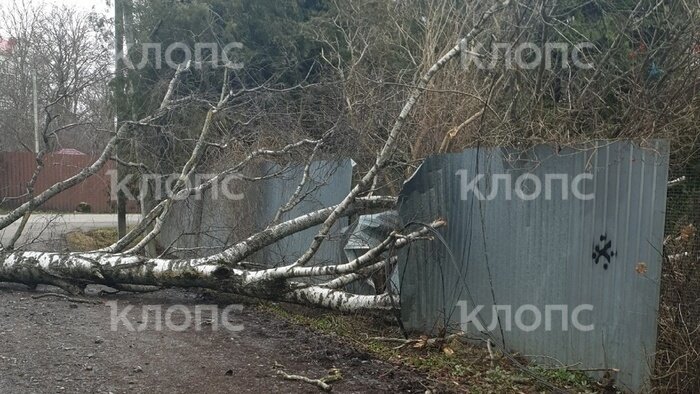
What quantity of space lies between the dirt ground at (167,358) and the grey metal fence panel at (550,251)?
97 cm

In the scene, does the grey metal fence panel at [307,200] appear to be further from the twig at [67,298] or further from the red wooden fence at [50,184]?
the red wooden fence at [50,184]

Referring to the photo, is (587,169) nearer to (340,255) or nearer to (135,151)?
(340,255)

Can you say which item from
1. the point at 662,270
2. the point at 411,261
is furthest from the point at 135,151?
the point at 662,270

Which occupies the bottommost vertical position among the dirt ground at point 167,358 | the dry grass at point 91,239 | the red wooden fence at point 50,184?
the dry grass at point 91,239

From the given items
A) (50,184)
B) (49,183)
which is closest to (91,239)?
(50,184)

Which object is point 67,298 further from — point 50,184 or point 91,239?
point 50,184

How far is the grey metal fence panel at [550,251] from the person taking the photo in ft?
12.2

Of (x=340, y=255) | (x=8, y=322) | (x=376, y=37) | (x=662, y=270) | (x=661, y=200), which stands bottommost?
(x=8, y=322)

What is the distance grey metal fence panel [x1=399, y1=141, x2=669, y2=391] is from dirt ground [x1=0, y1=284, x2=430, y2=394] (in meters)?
0.97

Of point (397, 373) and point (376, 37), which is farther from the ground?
point (376, 37)

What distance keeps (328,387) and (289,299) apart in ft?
8.19

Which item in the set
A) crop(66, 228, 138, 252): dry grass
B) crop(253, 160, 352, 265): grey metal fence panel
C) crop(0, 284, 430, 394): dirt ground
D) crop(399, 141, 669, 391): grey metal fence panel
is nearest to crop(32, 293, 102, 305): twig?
crop(0, 284, 430, 394): dirt ground

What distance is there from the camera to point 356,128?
7812mm

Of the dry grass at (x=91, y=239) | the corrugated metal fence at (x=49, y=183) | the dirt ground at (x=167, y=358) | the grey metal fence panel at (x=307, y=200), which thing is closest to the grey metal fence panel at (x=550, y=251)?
the dirt ground at (x=167, y=358)
